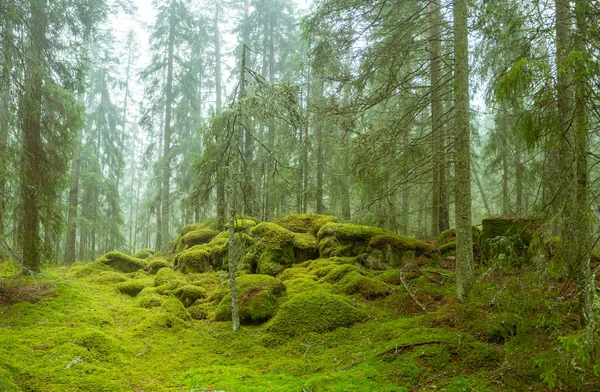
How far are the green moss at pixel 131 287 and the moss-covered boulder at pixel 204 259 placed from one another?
1615 mm

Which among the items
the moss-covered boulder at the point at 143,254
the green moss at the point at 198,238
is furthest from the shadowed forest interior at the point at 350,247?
the moss-covered boulder at the point at 143,254

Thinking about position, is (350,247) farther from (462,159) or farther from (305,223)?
(462,159)

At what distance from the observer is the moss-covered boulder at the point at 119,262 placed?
13.1 metres

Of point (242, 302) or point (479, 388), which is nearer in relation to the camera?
point (479, 388)

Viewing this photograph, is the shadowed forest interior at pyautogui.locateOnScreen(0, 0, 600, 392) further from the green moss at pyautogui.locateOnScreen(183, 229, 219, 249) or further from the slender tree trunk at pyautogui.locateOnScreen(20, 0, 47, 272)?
the green moss at pyautogui.locateOnScreen(183, 229, 219, 249)

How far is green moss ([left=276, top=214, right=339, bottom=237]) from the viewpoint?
11156 mm

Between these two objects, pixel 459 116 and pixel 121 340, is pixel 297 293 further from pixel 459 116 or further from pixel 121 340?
pixel 459 116

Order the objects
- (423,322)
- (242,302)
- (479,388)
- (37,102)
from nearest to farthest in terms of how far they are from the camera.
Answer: (479,388) < (423,322) < (242,302) < (37,102)

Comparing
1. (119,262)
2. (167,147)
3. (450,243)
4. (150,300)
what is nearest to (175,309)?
(150,300)

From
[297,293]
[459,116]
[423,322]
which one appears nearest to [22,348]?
[297,293]

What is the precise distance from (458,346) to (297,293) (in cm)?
377

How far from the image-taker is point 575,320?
194 inches

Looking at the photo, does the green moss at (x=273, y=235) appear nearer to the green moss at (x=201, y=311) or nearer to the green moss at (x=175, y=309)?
the green moss at (x=201, y=311)

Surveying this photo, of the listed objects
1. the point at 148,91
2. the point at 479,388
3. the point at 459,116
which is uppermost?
the point at 148,91
